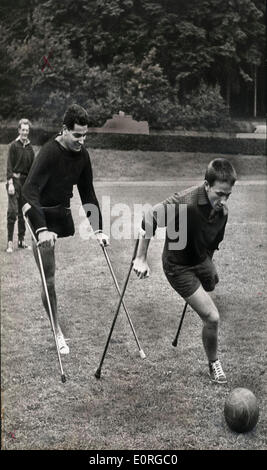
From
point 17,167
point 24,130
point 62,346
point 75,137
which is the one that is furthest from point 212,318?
point 17,167

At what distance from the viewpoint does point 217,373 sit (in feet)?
16.6

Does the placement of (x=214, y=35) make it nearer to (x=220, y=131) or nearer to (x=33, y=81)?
(x=33, y=81)

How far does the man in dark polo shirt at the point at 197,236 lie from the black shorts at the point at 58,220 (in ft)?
3.55

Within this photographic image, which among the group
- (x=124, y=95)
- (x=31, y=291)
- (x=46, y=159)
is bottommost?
(x=31, y=291)

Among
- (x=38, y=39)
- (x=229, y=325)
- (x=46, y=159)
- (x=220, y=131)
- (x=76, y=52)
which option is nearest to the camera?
(x=46, y=159)

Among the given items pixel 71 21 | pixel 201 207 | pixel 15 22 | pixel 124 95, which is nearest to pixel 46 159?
pixel 201 207

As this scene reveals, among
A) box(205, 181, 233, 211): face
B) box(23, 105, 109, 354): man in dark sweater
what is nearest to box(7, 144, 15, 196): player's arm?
box(23, 105, 109, 354): man in dark sweater

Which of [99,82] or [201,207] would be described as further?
[99,82]

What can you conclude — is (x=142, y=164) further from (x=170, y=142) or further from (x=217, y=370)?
(x=217, y=370)

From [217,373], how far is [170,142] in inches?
375

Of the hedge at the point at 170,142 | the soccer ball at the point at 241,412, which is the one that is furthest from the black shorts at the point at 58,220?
the hedge at the point at 170,142

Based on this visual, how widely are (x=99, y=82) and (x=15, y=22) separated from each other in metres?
4.35

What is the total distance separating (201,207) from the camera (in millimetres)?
4770

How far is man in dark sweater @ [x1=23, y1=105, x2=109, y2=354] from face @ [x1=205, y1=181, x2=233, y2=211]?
119 cm
